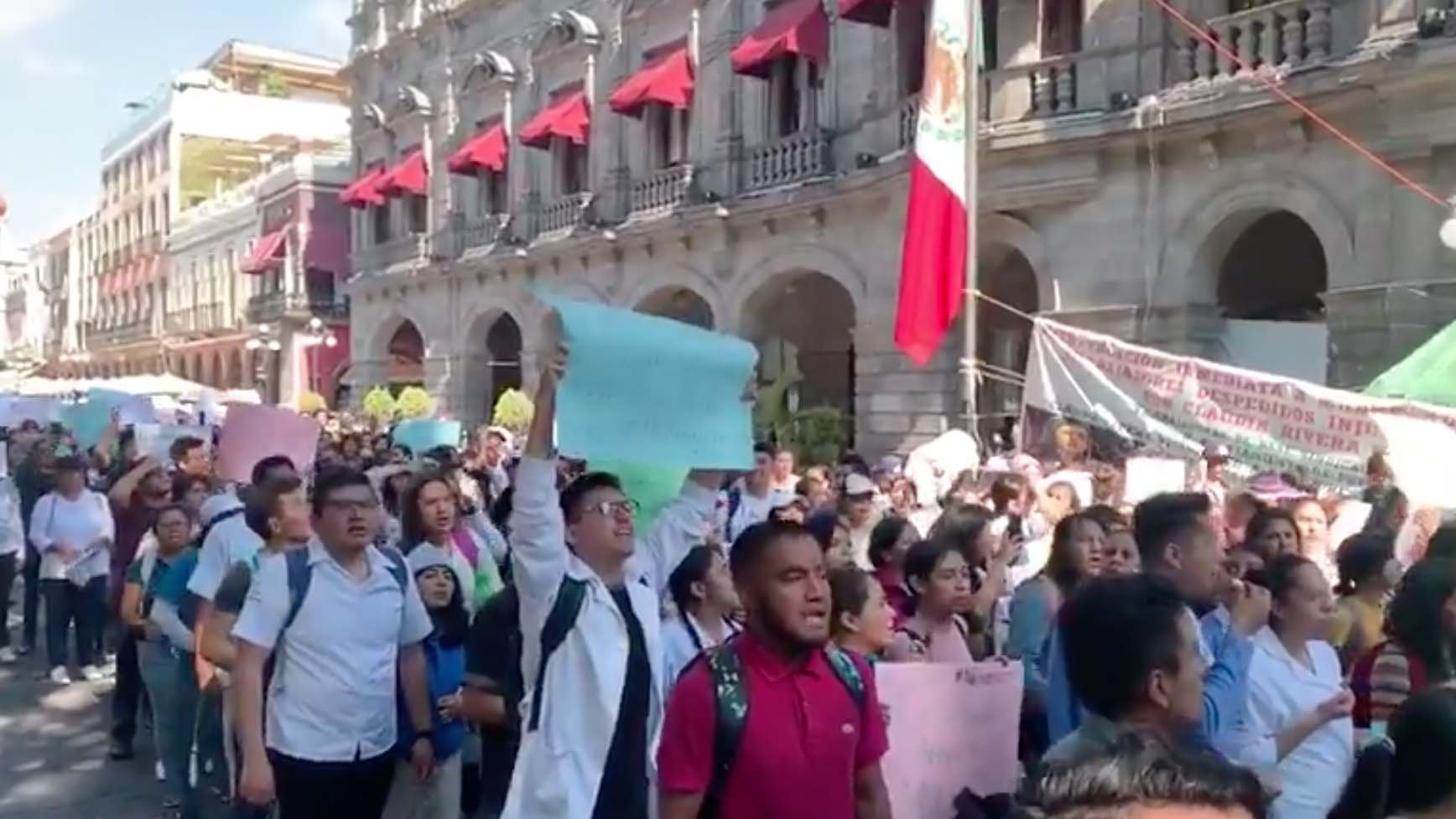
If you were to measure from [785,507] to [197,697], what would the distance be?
3.11 metres

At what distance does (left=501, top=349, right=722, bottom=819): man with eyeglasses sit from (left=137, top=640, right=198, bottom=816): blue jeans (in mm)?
3401

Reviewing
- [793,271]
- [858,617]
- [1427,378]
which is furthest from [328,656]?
[793,271]

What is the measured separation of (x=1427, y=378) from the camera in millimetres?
8289

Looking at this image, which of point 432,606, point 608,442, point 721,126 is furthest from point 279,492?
point 721,126

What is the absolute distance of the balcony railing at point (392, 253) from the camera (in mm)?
28734

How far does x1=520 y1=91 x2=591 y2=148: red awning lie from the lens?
75.8 feet

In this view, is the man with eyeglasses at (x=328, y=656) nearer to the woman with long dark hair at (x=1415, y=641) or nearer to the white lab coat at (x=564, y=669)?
the white lab coat at (x=564, y=669)

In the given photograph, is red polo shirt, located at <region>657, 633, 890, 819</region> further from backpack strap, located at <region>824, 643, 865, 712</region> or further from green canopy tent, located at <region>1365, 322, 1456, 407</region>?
green canopy tent, located at <region>1365, 322, 1456, 407</region>

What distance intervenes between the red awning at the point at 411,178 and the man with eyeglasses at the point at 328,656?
24.8 m

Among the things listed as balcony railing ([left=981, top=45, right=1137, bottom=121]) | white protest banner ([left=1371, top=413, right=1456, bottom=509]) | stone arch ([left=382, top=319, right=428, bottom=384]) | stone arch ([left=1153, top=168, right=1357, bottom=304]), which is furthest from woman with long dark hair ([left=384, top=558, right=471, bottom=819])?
stone arch ([left=382, top=319, right=428, bottom=384])

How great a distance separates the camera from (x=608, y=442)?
3.70m

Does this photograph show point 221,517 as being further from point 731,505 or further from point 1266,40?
point 1266,40

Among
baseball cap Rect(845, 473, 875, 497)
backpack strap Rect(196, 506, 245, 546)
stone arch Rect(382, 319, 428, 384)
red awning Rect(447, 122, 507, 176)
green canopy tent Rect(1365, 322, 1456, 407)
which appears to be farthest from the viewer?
stone arch Rect(382, 319, 428, 384)

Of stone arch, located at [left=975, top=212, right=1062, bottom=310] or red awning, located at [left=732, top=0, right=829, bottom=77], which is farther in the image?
red awning, located at [left=732, top=0, right=829, bottom=77]
